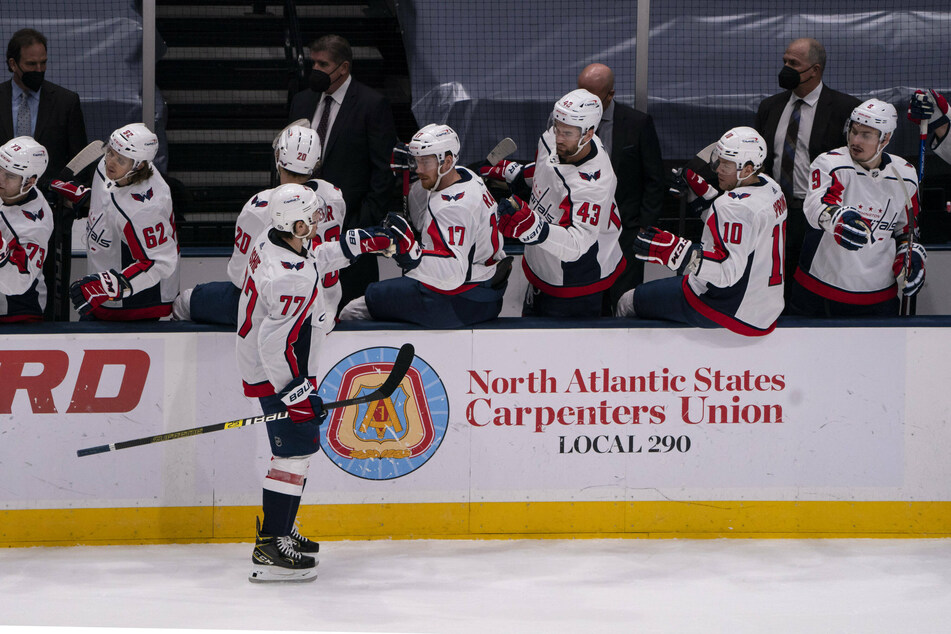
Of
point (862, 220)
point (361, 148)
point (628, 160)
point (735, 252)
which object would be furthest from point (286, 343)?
point (862, 220)

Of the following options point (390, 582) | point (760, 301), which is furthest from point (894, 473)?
point (390, 582)

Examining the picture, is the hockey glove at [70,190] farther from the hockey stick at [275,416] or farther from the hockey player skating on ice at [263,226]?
the hockey stick at [275,416]

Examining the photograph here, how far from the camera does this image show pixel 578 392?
4305 millimetres

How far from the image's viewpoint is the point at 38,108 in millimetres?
4945

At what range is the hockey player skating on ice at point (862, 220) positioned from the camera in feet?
14.4

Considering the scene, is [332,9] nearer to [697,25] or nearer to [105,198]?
[697,25]

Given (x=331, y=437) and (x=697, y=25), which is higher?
(x=697, y=25)

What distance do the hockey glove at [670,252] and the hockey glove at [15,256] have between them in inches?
85.5

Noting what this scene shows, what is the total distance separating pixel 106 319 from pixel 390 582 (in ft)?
4.89

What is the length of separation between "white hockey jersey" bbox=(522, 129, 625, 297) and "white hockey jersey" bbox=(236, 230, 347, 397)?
3.09 ft

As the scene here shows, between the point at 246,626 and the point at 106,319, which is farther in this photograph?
the point at 106,319

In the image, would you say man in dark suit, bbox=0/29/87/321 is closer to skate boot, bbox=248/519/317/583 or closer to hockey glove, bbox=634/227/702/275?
skate boot, bbox=248/519/317/583

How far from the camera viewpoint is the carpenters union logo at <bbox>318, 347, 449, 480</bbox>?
4.24 meters

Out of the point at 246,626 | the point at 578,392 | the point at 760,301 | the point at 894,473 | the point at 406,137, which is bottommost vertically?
the point at 246,626
